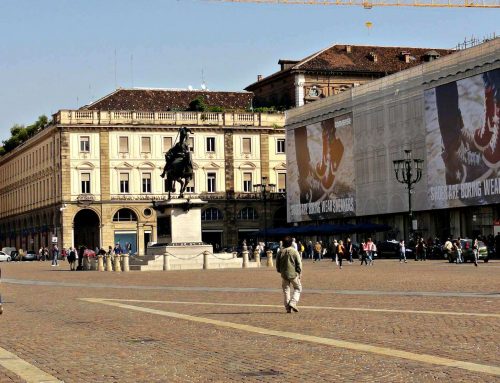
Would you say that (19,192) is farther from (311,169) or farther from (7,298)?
(7,298)

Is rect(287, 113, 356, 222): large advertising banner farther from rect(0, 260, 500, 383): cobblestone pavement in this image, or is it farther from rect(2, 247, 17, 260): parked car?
rect(0, 260, 500, 383): cobblestone pavement

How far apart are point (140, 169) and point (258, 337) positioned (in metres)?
98.8

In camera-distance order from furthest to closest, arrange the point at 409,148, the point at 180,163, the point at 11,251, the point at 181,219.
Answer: the point at 11,251
the point at 409,148
the point at 180,163
the point at 181,219

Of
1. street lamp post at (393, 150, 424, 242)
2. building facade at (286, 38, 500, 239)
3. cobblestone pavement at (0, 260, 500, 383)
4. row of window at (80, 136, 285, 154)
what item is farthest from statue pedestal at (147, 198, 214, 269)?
row of window at (80, 136, 285, 154)

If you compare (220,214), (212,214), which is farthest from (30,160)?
(220,214)

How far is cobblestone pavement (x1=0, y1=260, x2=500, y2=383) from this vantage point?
539 inches

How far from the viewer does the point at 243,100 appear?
433ft

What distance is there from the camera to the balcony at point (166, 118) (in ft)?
375

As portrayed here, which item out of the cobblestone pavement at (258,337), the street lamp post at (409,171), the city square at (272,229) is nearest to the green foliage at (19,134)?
the city square at (272,229)

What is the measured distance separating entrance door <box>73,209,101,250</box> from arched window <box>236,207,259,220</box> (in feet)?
49.0

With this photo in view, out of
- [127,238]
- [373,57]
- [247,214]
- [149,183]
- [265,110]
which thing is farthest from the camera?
[373,57]

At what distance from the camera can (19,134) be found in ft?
476

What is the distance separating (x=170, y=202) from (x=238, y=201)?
57306 millimetres

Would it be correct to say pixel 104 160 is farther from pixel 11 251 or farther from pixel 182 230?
pixel 182 230
